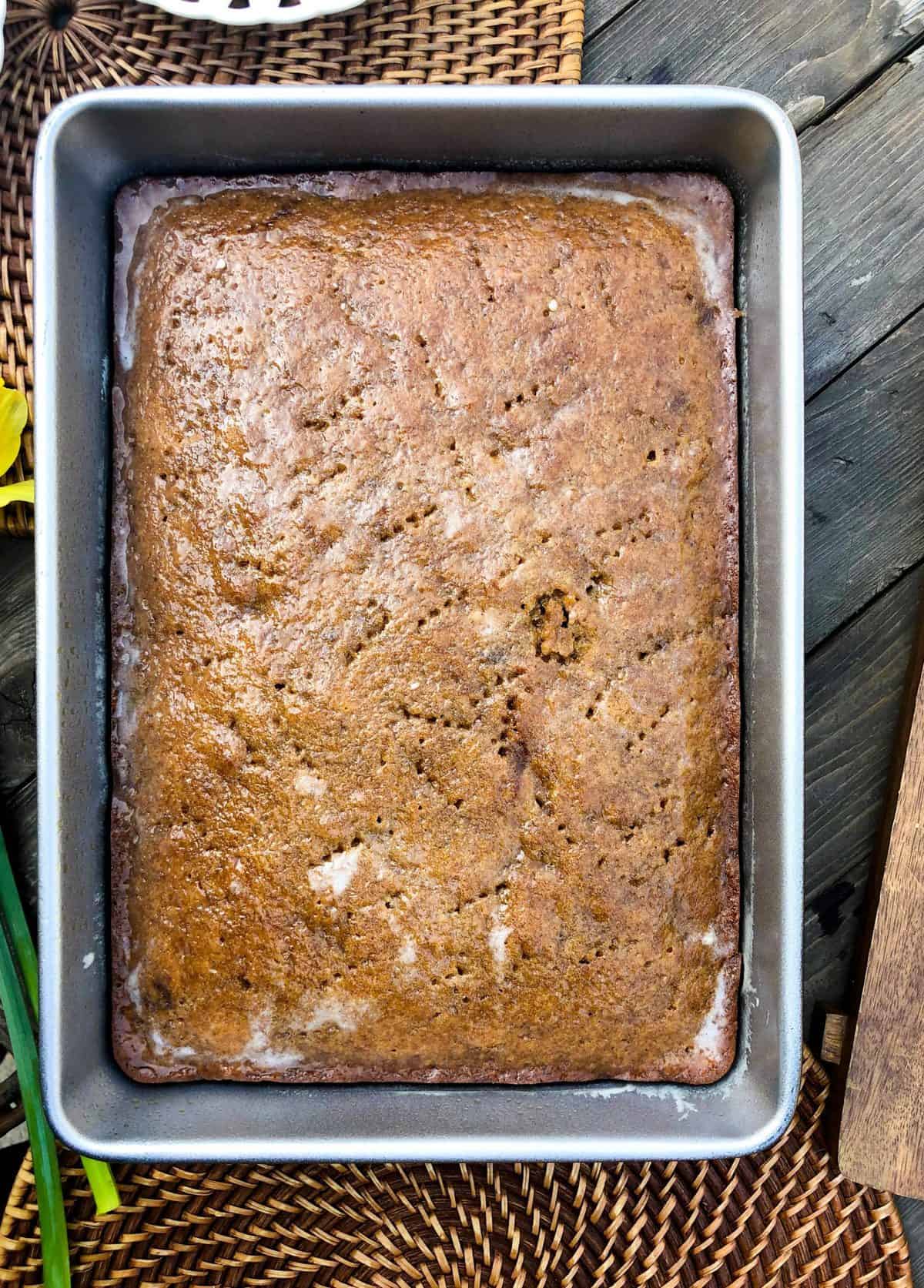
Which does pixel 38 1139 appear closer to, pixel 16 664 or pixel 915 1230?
pixel 16 664

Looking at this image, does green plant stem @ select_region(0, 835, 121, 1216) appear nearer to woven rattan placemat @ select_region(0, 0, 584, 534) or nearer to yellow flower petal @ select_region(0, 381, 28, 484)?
yellow flower petal @ select_region(0, 381, 28, 484)

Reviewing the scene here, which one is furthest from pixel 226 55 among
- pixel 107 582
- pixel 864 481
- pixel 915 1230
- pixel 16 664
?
pixel 915 1230

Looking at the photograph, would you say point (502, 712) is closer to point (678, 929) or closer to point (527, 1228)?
point (678, 929)

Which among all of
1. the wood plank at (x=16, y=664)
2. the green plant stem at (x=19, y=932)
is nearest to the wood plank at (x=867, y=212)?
the wood plank at (x=16, y=664)

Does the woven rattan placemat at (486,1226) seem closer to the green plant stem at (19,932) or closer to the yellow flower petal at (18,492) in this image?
the green plant stem at (19,932)

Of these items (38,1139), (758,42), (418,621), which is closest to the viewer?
(418,621)
